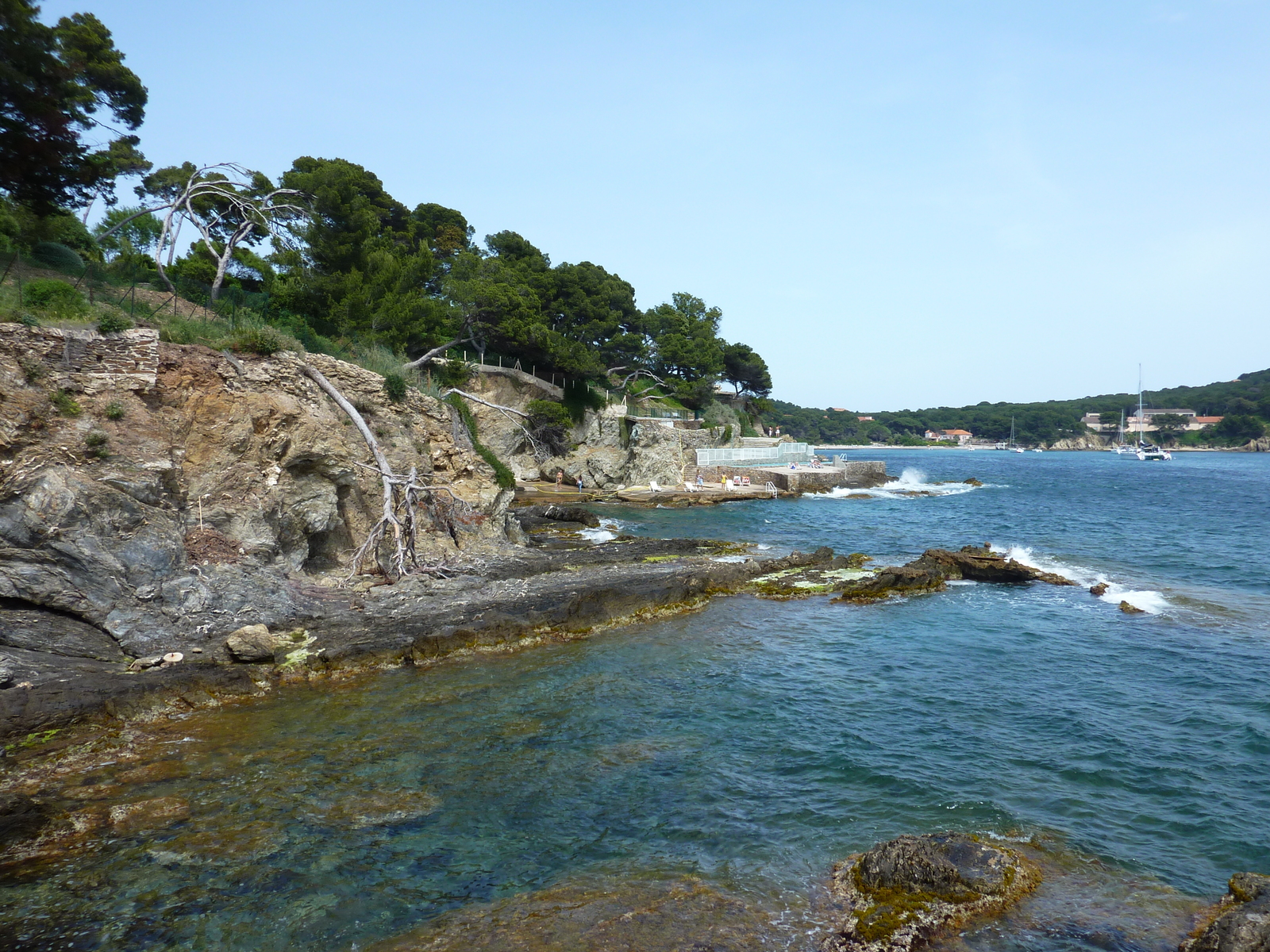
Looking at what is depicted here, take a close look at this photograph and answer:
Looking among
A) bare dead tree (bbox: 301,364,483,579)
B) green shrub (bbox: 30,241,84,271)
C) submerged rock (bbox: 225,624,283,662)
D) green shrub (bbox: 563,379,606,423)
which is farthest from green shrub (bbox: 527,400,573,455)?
→ submerged rock (bbox: 225,624,283,662)

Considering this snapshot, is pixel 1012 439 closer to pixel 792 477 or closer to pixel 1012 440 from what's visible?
pixel 1012 440

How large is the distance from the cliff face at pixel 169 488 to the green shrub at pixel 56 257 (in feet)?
24.3

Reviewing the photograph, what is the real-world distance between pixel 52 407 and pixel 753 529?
1080 inches

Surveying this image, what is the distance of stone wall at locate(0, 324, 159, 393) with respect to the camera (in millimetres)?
13820

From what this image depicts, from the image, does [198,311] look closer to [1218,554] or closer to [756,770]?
[756,770]

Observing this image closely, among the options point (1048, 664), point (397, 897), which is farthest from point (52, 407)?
point (1048, 664)

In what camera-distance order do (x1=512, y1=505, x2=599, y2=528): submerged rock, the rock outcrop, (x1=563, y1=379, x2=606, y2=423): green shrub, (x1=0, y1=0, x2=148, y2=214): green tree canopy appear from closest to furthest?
(x1=0, y1=0, x2=148, y2=214): green tree canopy, the rock outcrop, (x1=512, y1=505, x2=599, y2=528): submerged rock, (x1=563, y1=379, x2=606, y2=423): green shrub

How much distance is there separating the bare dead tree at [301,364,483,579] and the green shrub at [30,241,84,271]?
8.18 m

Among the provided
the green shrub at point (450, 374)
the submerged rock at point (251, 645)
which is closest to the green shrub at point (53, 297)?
the submerged rock at point (251, 645)

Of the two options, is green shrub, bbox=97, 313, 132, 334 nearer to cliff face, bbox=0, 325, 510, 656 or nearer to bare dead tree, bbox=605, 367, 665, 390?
cliff face, bbox=0, 325, 510, 656

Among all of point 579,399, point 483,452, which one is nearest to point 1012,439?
point 579,399

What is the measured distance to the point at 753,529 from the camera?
34.3m

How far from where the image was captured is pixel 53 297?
15406 mm

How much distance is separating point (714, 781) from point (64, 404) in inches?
568
